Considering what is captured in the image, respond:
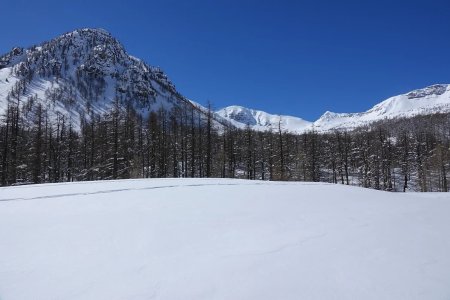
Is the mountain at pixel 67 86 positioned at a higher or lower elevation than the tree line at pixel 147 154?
higher

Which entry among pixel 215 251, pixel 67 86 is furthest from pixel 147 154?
pixel 67 86

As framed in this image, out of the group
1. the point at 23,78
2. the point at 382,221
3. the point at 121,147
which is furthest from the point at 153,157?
the point at 23,78

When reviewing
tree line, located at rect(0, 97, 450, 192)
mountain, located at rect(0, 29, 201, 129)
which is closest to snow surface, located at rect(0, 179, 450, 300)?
tree line, located at rect(0, 97, 450, 192)

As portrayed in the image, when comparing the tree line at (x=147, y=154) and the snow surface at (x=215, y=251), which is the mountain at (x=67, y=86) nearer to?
the tree line at (x=147, y=154)

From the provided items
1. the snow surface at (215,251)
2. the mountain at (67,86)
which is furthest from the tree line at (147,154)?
the mountain at (67,86)

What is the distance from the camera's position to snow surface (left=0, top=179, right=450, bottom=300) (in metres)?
2.97

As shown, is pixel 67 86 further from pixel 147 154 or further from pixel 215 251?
pixel 215 251

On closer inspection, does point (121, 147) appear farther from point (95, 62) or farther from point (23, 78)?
point (95, 62)

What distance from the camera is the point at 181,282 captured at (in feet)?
10.0

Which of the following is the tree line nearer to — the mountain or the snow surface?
the snow surface

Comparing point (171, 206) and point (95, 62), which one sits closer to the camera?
point (171, 206)

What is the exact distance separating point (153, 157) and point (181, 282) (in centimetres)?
3485

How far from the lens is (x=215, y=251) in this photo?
3898mm

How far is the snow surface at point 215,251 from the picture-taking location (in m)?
2.97
